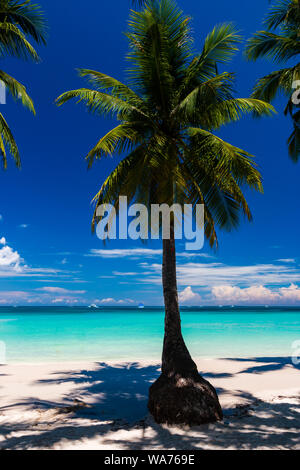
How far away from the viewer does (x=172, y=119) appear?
6969mm

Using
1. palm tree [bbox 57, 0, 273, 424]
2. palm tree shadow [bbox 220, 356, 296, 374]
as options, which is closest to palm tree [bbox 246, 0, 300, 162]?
palm tree [bbox 57, 0, 273, 424]

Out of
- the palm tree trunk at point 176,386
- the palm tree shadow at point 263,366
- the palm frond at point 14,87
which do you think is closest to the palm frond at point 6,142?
the palm frond at point 14,87

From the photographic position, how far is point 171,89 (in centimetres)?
703

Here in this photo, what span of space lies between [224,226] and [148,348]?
14.5 m

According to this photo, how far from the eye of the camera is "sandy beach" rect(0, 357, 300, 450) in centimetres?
483

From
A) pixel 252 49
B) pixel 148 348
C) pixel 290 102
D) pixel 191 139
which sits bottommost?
pixel 148 348

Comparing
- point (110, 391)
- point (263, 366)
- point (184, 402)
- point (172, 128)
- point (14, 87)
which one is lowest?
point (263, 366)

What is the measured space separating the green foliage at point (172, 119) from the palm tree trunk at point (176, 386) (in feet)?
5.18

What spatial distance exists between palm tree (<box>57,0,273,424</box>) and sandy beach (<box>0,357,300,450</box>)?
4.71 feet

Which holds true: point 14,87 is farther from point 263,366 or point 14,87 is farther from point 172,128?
point 263,366

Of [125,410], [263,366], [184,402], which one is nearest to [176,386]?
[184,402]

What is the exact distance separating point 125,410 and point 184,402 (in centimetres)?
196

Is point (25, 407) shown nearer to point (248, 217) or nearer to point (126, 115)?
point (248, 217)
